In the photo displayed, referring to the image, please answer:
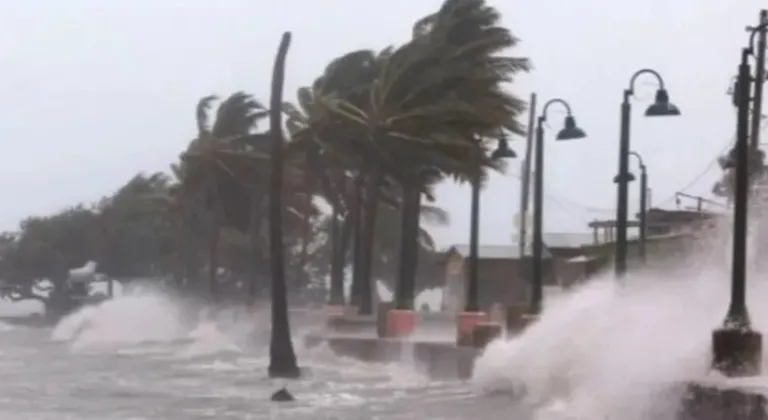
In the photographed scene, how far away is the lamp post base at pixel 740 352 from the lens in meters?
16.3

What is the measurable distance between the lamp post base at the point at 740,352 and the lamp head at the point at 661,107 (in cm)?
617

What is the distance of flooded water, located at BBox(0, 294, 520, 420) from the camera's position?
26.9 m

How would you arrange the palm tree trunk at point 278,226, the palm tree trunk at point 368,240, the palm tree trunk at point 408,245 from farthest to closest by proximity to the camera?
the palm tree trunk at point 368,240 → the palm tree trunk at point 408,245 → the palm tree trunk at point 278,226

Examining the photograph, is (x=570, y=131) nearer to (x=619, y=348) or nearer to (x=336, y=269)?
(x=619, y=348)

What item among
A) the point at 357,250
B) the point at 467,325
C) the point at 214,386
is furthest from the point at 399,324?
the point at 357,250

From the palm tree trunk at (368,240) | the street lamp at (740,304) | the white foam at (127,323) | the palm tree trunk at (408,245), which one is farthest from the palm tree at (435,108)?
the white foam at (127,323)

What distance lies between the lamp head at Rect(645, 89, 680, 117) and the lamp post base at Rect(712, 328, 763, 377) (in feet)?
20.3

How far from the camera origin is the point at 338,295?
54.7 m

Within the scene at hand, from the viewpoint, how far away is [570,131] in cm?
2633

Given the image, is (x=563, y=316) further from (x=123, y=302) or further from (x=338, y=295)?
(x=123, y=302)

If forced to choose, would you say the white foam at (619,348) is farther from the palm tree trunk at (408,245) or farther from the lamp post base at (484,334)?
the palm tree trunk at (408,245)

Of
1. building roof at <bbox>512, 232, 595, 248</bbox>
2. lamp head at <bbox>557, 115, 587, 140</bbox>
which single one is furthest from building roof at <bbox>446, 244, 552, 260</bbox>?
lamp head at <bbox>557, 115, 587, 140</bbox>

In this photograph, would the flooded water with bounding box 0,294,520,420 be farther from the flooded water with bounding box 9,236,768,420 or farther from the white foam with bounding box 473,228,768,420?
the white foam with bounding box 473,228,768,420

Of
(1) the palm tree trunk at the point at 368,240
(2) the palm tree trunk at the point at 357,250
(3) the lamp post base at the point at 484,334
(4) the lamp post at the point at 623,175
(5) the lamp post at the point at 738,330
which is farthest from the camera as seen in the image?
(2) the palm tree trunk at the point at 357,250
